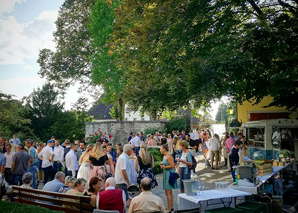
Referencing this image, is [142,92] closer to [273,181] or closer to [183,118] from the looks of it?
[273,181]

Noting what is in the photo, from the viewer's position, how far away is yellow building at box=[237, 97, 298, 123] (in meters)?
24.0

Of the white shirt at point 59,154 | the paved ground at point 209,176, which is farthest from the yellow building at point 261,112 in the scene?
the white shirt at point 59,154

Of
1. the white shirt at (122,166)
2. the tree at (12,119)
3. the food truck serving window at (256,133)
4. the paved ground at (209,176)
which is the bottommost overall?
the paved ground at (209,176)

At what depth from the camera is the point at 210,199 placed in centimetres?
739

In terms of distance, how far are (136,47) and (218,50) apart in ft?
15.2

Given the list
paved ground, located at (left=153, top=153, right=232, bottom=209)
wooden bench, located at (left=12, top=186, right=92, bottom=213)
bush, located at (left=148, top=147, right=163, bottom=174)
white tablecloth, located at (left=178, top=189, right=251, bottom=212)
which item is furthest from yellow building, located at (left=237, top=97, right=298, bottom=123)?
wooden bench, located at (left=12, top=186, right=92, bottom=213)

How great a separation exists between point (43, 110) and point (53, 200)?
84.1ft

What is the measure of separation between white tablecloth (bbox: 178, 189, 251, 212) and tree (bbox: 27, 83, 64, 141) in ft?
82.0

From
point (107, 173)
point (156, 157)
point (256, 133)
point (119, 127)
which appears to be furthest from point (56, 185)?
point (119, 127)

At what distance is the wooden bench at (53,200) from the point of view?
22.7 ft

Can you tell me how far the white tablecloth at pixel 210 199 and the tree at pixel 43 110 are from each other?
82.0 feet

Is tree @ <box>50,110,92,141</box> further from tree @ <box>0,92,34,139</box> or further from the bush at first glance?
the bush

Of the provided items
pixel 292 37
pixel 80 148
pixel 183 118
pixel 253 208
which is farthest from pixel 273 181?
pixel 183 118

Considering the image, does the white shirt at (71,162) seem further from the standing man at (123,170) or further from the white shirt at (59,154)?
the standing man at (123,170)
